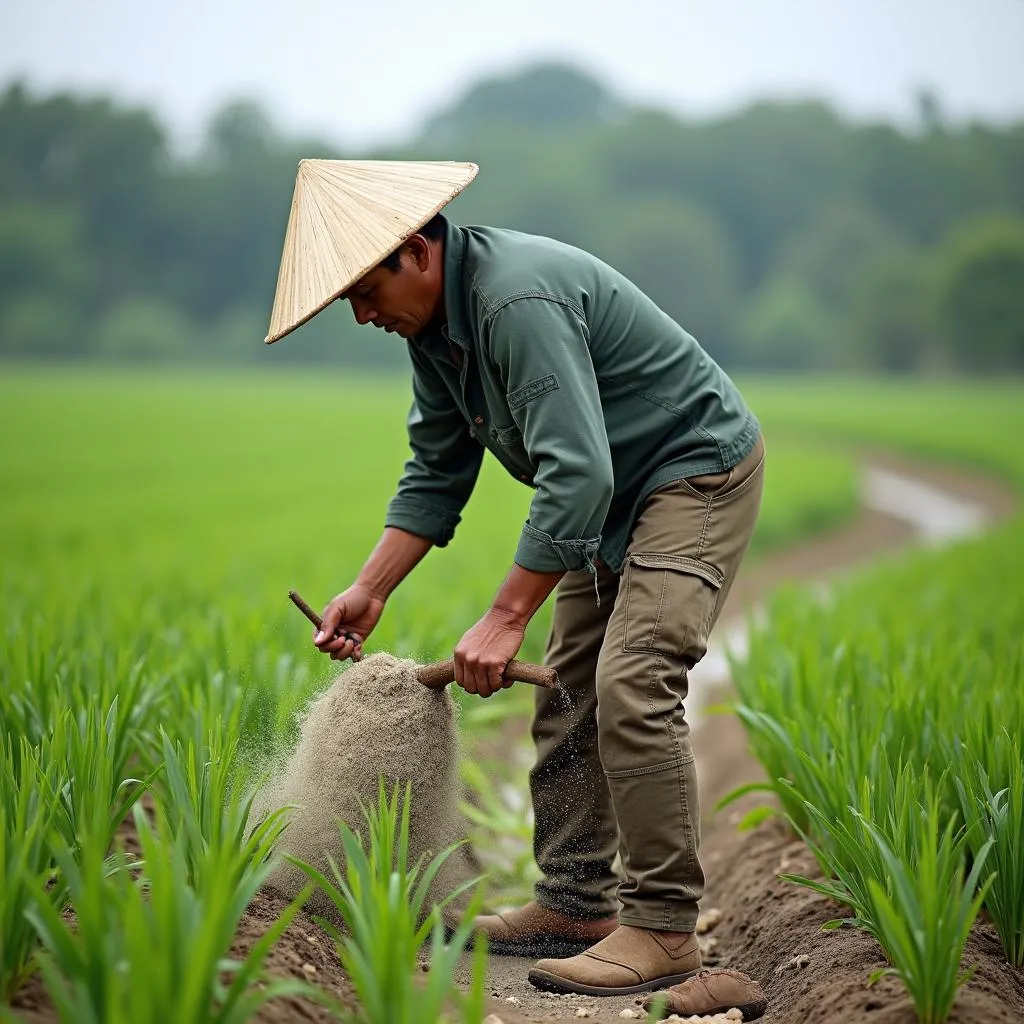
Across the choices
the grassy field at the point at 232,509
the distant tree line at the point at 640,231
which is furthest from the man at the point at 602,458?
the distant tree line at the point at 640,231

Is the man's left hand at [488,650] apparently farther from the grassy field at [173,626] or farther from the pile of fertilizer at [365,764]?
the grassy field at [173,626]

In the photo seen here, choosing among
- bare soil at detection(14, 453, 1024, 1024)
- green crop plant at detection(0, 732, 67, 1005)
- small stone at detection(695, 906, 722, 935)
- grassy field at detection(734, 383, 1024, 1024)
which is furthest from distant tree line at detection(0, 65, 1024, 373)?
green crop plant at detection(0, 732, 67, 1005)

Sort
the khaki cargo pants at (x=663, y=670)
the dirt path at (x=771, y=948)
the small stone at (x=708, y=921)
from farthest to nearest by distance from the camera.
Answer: the small stone at (x=708, y=921) → the khaki cargo pants at (x=663, y=670) → the dirt path at (x=771, y=948)

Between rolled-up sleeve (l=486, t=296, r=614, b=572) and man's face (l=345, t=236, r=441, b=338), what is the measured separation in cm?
20

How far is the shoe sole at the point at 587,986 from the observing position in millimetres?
2623

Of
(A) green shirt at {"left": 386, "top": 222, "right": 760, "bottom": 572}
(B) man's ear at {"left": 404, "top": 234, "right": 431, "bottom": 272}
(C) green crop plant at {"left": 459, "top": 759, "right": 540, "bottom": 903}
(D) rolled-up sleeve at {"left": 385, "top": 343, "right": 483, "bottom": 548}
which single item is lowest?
(C) green crop plant at {"left": 459, "top": 759, "right": 540, "bottom": 903}

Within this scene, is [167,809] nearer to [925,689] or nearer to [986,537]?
[925,689]

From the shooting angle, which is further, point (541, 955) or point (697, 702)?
point (697, 702)

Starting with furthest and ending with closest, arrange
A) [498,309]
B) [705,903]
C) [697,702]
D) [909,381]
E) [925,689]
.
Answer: [909,381]
[697,702]
[705,903]
[925,689]
[498,309]

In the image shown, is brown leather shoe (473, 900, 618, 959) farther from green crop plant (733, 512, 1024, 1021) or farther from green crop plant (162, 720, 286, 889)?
green crop plant (162, 720, 286, 889)

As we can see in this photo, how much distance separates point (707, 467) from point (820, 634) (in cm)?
250

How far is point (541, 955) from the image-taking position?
3.09m

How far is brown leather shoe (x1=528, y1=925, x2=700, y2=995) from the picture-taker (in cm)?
263

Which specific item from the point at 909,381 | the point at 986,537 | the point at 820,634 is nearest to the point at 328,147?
the point at 909,381
